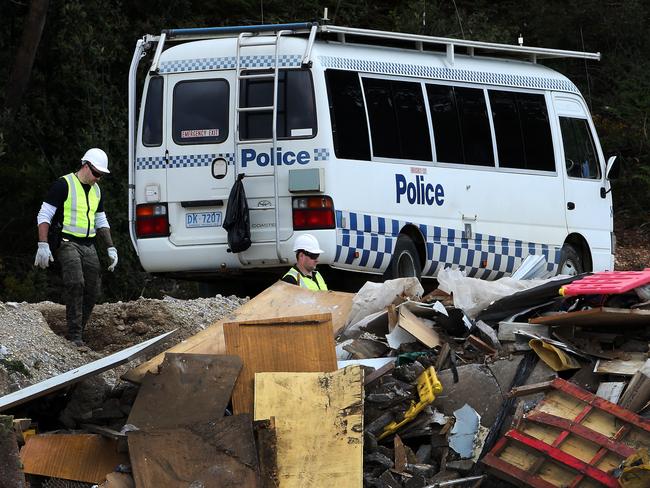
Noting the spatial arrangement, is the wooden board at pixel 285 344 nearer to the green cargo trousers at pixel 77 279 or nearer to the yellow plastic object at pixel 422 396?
the yellow plastic object at pixel 422 396

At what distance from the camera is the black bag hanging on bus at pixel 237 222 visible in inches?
463

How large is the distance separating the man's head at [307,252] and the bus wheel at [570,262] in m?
3.89

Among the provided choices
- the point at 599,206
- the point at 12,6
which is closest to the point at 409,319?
the point at 599,206

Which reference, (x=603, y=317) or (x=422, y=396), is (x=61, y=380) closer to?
(x=422, y=396)

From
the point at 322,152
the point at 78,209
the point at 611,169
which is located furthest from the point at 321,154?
the point at 611,169

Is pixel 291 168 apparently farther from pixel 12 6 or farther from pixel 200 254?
pixel 12 6

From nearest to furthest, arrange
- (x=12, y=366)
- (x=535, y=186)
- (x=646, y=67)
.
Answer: (x=12, y=366)
(x=535, y=186)
(x=646, y=67)

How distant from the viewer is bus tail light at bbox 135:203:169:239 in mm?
12219

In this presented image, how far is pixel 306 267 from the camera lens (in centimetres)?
1081

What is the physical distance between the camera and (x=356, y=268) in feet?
39.6

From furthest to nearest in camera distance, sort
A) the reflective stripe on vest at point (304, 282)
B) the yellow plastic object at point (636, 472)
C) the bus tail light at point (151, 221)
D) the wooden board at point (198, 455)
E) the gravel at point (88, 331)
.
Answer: the bus tail light at point (151, 221)
the reflective stripe on vest at point (304, 282)
the gravel at point (88, 331)
the wooden board at point (198, 455)
the yellow plastic object at point (636, 472)

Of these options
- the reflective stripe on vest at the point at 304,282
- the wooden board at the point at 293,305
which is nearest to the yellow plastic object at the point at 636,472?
the wooden board at the point at 293,305

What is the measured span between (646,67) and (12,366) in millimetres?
15972

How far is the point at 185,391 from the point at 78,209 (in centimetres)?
373
